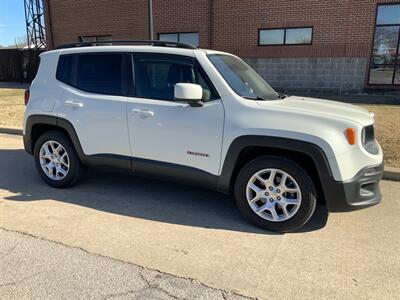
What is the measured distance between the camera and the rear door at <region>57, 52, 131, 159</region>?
4367 mm

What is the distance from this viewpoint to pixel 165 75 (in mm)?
4152

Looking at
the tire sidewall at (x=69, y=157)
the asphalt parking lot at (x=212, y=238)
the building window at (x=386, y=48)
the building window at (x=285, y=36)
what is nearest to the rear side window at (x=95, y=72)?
the tire sidewall at (x=69, y=157)

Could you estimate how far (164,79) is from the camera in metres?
4.16

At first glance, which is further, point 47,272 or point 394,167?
point 394,167

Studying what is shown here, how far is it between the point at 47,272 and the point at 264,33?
13515 mm

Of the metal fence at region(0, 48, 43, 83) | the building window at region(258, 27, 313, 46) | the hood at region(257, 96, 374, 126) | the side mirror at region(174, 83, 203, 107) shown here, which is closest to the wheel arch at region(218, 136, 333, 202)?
the hood at region(257, 96, 374, 126)

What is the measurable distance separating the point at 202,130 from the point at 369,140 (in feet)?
5.63

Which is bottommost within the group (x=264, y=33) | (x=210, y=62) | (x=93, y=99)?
(x=93, y=99)

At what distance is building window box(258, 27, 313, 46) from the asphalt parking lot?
33.4 ft

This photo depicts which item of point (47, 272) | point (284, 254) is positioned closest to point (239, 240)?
point (284, 254)

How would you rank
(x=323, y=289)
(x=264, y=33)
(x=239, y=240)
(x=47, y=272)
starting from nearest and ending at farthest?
(x=323, y=289) < (x=47, y=272) < (x=239, y=240) < (x=264, y=33)

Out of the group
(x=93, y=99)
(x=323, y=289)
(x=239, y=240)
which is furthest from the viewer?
(x=93, y=99)

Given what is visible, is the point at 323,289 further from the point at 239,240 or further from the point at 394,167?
the point at 394,167

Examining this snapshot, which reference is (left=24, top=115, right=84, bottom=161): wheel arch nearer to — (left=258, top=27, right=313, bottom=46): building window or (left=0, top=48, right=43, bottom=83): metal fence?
(left=258, top=27, right=313, bottom=46): building window
